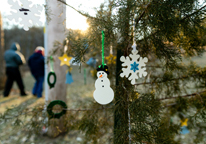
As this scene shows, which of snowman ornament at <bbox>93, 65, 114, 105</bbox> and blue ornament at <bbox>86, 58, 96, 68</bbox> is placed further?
blue ornament at <bbox>86, 58, 96, 68</bbox>

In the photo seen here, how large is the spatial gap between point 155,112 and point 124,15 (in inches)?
22.3

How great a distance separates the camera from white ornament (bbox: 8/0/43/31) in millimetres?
902

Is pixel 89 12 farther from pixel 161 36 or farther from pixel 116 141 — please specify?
pixel 116 141

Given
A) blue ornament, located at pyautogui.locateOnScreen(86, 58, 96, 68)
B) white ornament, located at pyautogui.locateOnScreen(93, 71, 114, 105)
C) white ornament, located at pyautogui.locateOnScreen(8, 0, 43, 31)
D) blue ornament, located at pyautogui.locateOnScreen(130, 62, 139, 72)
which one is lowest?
white ornament, located at pyautogui.locateOnScreen(93, 71, 114, 105)

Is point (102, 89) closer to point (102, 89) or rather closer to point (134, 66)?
point (102, 89)

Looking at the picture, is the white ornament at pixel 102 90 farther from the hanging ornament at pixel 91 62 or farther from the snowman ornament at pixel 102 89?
the hanging ornament at pixel 91 62

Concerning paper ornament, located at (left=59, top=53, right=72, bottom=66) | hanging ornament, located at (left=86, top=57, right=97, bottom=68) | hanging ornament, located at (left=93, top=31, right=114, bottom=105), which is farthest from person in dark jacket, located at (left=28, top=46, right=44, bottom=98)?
hanging ornament, located at (left=93, top=31, right=114, bottom=105)

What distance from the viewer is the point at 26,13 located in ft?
Result: 3.04

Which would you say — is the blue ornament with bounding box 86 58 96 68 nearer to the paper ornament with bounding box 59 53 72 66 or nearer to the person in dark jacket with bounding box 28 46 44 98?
the paper ornament with bounding box 59 53 72 66

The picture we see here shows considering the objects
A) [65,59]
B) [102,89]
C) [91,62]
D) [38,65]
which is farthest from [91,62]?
[38,65]

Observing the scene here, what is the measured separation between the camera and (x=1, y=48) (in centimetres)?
559

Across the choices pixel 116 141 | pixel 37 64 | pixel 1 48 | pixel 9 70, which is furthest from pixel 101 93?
pixel 1 48

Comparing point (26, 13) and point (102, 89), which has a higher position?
point (26, 13)

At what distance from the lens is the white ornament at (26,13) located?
90 centimetres
